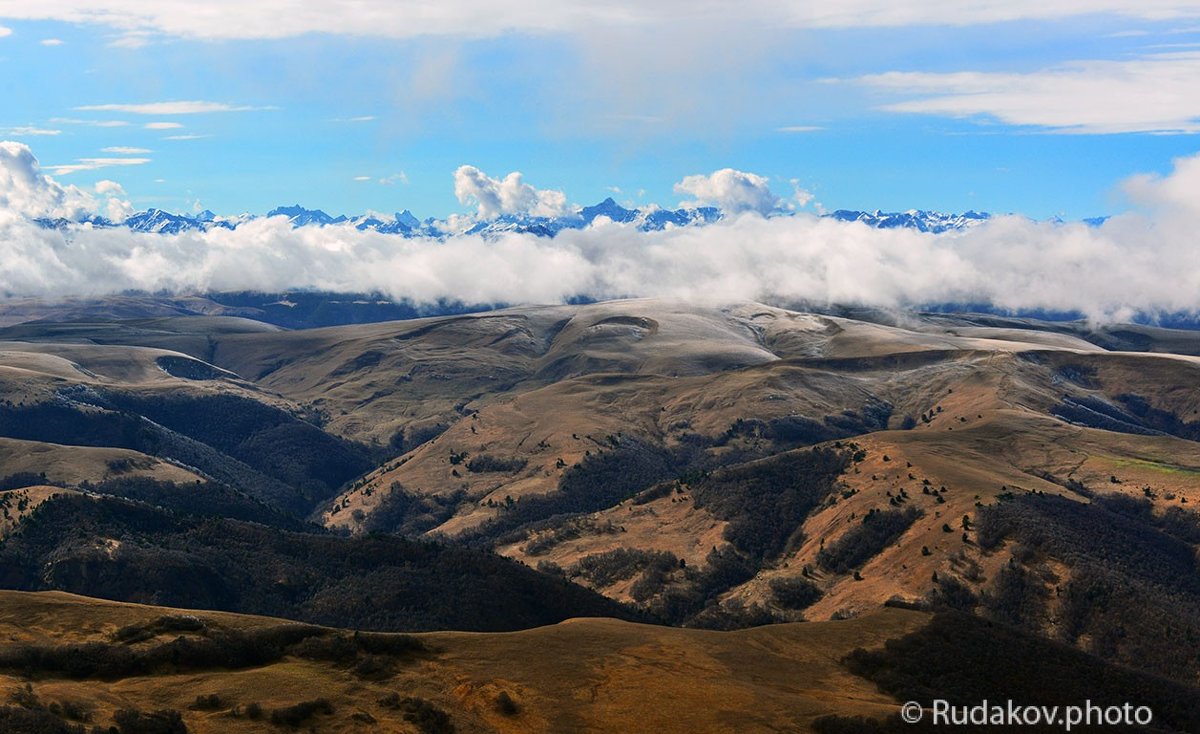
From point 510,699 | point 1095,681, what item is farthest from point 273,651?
point 1095,681

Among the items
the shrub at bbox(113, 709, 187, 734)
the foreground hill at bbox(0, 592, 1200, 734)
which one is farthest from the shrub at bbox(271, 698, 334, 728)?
the shrub at bbox(113, 709, 187, 734)

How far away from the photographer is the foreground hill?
112m

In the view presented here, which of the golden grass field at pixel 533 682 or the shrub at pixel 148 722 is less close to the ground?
the shrub at pixel 148 722

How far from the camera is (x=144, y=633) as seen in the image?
13275 centimetres

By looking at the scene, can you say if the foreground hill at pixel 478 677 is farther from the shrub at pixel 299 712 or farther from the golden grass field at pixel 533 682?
the golden grass field at pixel 533 682

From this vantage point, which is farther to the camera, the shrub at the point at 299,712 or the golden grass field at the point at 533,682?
the golden grass field at the point at 533,682

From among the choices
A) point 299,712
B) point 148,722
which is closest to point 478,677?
point 299,712

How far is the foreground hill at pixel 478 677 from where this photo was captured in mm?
111812

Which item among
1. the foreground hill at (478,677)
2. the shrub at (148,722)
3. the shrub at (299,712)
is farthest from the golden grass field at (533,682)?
the shrub at (148,722)

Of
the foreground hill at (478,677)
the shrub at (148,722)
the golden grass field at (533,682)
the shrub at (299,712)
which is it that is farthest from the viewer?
the golden grass field at (533,682)

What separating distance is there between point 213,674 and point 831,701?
76576 mm

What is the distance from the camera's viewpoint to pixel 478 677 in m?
130

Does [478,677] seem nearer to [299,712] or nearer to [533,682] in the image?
[533,682]

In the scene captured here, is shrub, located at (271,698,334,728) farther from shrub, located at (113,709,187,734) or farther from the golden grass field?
shrub, located at (113,709,187,734)
